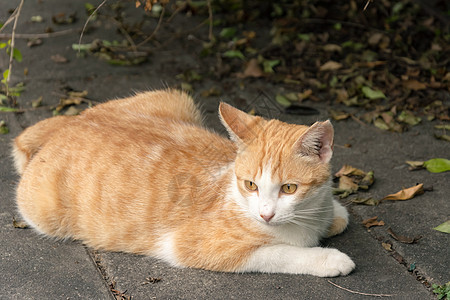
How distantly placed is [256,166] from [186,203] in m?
0.58

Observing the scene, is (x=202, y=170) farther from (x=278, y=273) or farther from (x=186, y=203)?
(x=278, y=273)

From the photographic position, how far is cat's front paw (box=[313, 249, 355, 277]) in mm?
3305

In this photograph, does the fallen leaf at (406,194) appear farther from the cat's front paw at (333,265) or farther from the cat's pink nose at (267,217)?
the cat's pink nose at (267,217)

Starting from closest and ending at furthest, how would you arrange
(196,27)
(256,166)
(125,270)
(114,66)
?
Answer: (256,166), (125,270), (114,66), (196,27)

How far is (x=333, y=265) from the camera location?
331 centimetres

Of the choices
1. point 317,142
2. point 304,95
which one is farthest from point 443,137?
point 317,142

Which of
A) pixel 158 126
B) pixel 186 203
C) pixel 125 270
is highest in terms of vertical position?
pixel 158 126

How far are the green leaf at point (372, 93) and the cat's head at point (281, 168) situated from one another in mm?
2421

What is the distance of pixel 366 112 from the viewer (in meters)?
5.43

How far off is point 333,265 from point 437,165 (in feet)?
5.43

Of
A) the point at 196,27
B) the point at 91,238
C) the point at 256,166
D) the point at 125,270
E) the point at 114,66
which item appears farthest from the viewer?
the point at 196,27

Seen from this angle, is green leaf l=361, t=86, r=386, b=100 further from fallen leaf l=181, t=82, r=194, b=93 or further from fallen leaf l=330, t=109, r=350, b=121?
Answer: fallen leaf l=181, t=82, r=194, b=93

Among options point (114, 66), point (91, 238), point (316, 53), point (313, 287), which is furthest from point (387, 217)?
point (114, 66)

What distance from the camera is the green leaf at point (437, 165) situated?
4.46m
